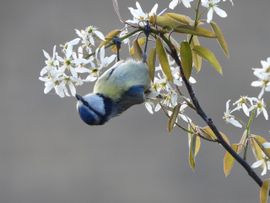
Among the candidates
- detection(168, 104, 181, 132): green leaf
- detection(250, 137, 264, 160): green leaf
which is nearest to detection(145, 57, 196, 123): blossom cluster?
detection(168, 104, 181, 132): green leaf

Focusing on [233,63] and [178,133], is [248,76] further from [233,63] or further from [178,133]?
[178,133]

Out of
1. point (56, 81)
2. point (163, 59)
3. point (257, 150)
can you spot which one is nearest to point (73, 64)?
point (56, 81)

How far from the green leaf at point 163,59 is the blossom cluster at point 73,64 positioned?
0.11 metres

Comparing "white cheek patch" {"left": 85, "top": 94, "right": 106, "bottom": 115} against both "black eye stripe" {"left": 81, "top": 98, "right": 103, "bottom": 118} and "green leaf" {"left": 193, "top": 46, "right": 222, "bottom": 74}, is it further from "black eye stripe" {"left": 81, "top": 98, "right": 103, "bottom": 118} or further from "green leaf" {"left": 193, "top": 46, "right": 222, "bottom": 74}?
"green leaf" {"left": 193, "top": 46, "right": 222, "bottom": 74}

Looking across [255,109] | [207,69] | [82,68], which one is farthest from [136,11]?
[207,69]

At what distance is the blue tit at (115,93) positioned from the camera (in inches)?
73.8

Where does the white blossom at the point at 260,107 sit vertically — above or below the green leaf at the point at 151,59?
below

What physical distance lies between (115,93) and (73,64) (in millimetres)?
392

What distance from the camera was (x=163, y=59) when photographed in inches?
64.6

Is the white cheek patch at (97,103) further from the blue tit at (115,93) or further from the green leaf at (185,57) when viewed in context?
the green leaf at (185,57)

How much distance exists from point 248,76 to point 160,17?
14.2 feet

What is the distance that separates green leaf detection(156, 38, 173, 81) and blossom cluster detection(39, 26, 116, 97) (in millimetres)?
111

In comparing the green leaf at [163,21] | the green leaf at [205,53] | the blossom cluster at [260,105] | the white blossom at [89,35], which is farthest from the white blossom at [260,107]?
the white blossom at [89,35]

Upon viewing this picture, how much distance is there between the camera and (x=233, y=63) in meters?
6.16
